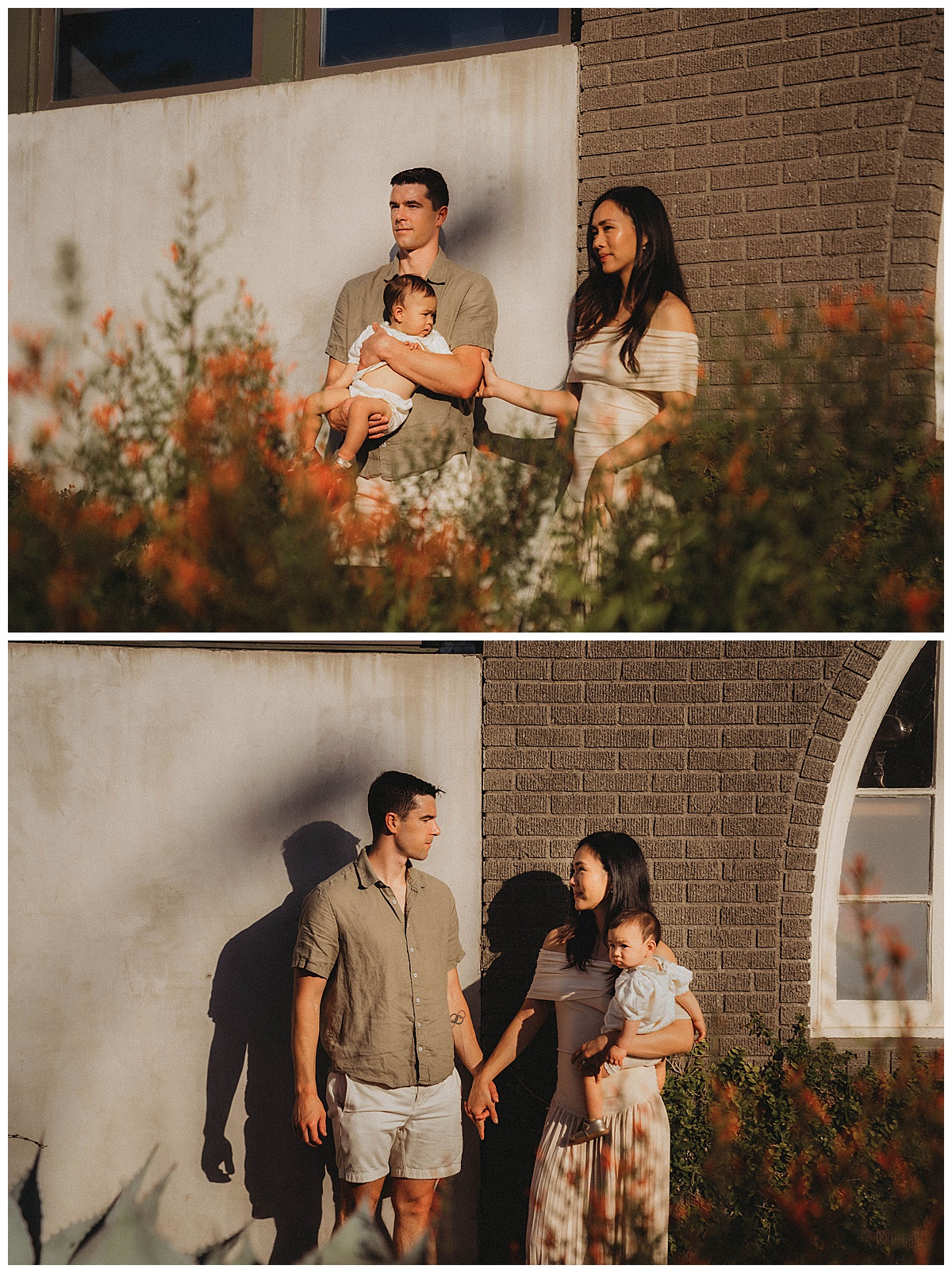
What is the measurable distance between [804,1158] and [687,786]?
1291 millimetres

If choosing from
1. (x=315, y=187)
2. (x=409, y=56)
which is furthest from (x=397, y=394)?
(x=409, y=56)

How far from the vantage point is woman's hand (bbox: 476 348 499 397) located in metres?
3.54

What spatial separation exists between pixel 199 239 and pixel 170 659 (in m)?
1.85

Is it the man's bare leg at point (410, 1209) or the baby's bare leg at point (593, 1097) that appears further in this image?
the man's bare leg at point (410, 1209)

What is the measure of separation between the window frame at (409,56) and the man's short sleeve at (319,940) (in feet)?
10.6

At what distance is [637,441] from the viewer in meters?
3.25

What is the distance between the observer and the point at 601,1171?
302 centimetres

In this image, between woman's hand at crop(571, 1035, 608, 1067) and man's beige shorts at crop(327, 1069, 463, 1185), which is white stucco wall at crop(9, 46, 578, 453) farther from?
man's beige shorts at crop(327, 1069, 463, 1185)

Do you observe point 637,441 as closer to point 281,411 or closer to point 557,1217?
point 281,411

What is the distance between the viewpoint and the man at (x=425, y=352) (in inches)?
135

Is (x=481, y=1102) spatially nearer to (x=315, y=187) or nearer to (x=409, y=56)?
(x=315, y=187)

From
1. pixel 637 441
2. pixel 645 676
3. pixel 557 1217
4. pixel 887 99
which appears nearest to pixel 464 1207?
pixel 557 1217

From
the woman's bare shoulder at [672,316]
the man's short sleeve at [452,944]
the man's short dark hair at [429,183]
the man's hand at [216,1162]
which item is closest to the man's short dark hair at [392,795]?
the man's short sleeve at [452,944]

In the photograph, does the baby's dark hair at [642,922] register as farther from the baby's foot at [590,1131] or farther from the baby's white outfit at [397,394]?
the baby's white outfit at [397,394]
